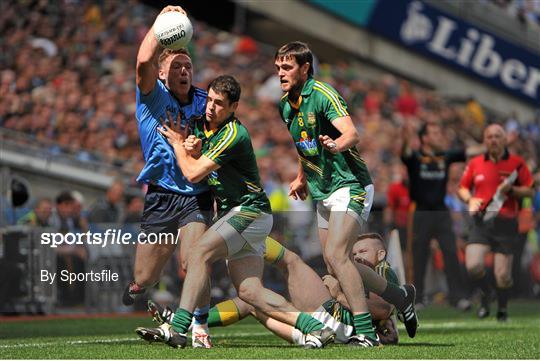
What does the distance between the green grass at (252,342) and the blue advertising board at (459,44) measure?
46.2 ft

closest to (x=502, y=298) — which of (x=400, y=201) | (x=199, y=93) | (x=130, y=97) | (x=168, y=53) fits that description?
(x=400, y=201)

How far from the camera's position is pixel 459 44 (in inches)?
1164

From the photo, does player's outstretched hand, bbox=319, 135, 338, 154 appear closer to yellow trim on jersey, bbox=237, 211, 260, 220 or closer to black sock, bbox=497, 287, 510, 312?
yellow trim on jersey, bbox=237, 211, 260, 220

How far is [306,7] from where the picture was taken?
2786 cm

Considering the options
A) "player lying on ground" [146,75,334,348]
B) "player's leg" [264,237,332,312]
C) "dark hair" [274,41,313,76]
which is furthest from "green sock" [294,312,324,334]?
"dark hair" [274,41,313,76]

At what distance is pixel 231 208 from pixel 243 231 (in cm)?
22

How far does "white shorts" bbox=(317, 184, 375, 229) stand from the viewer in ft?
33.5

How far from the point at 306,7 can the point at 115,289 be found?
16020 mm

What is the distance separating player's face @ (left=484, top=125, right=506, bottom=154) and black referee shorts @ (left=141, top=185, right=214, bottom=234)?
5.29 metres

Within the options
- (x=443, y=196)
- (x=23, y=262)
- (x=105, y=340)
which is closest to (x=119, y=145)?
(x=443, y=196)

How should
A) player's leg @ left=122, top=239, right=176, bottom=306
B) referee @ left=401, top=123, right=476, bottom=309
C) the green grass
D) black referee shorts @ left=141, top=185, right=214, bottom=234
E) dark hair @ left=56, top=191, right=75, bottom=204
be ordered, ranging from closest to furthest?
the green grass → black referee shorts @ left=141, top=185, right=214, bottom=234 → player's leg @ left=122, top=239, right=176, bottom=306 → referee @ left=401, top=123, right=476, bottom=309 → dark hair @ left=56, top=191, right=75, bottom=204

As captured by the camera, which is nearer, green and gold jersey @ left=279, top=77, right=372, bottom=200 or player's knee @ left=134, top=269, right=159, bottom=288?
green and gold jersey @ left=279, top=77, right=372, bottom=200

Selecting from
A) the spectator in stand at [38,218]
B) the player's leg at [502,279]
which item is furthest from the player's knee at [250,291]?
the player's leg at [502,279]

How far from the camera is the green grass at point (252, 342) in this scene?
372 inches
